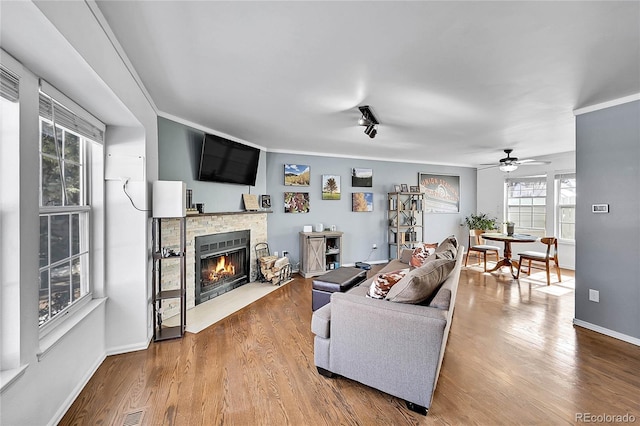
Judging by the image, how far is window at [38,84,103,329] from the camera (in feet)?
5.68

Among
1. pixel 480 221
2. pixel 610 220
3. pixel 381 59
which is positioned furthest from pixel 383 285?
pixel 480 221

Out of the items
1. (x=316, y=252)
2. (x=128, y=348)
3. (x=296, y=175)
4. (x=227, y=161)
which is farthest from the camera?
(x=296, y=175)

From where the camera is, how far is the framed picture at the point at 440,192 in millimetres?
6664

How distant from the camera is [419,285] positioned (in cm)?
181

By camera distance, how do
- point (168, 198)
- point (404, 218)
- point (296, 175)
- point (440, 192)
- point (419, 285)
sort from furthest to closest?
point (440, 192) → point (404, 218) → point (296, 175) → point (168, 198) → point (419, 285)

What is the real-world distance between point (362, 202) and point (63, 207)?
4918 mm

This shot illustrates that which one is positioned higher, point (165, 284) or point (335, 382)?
point (165, 284)

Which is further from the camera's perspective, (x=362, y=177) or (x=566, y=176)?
(x=362, y=177)

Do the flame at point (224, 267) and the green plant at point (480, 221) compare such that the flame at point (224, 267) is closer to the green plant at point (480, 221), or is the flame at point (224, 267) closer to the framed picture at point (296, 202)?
the framed picture at point (296, 202)

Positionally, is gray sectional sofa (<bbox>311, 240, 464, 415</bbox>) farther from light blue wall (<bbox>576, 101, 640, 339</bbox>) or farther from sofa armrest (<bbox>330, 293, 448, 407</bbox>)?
light blue wall (<bbox>576, 101, 640, 339</bbox>)

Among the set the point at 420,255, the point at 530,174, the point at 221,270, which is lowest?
the point at 221,270

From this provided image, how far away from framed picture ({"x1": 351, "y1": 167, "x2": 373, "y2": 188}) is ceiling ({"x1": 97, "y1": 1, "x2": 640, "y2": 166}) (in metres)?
2.26

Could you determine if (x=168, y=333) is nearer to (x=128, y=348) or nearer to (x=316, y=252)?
(x=128, y=348)

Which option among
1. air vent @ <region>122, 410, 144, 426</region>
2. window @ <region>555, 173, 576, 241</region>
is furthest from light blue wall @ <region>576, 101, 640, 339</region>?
air vent @ <region>122, 410, 144, 426</region>
